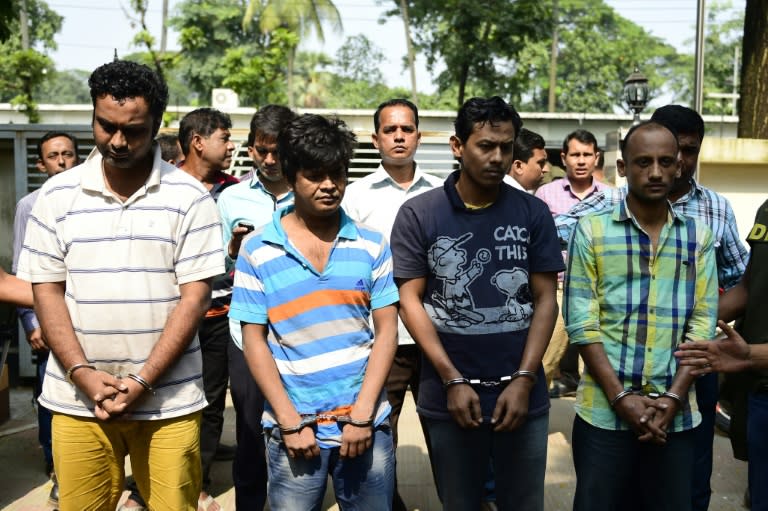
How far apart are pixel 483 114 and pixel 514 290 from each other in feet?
2.45

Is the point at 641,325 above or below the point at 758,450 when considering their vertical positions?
above

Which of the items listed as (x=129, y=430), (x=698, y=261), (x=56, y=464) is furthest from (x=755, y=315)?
(x=56, y=464)

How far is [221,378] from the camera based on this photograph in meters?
5.16

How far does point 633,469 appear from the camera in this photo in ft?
11.2

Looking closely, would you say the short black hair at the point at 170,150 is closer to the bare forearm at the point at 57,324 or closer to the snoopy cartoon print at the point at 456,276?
the bare forearm at the point at 57,324

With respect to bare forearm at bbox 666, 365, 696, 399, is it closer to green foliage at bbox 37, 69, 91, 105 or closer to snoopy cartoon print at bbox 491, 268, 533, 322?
snoopy cartoon print at bbox 491, 268, 533, 322

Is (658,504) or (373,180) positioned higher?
(373,180)

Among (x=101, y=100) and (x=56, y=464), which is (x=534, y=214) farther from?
Result: (x=56, y=464)

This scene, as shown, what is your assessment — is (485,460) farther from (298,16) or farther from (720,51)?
(720,51)

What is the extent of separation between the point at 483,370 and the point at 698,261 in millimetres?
972

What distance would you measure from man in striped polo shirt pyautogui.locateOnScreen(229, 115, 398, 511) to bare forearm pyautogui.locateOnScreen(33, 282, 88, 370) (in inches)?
23.3

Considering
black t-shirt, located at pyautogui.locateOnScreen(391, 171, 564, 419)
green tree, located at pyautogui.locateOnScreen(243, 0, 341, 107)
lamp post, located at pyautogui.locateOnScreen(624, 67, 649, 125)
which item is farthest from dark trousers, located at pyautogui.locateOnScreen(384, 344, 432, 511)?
green tree, located at pyautogui.locateOnScreen(243, 0, 341, 107)

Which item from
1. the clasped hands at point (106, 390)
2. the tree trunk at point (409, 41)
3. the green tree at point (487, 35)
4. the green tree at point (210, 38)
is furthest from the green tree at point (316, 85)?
the clasped hands at point (106, 390)

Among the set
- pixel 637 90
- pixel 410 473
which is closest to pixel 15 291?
pixel 410 473
